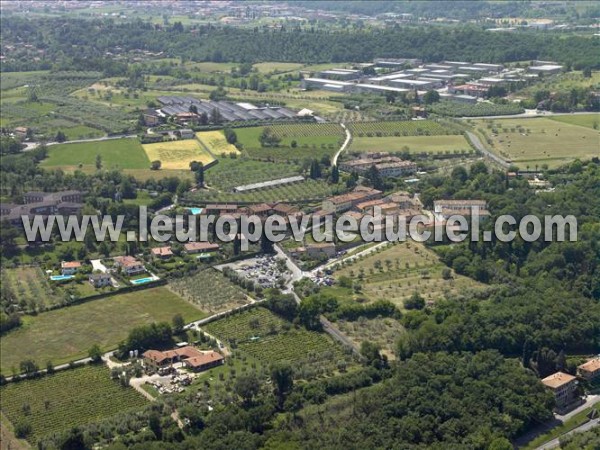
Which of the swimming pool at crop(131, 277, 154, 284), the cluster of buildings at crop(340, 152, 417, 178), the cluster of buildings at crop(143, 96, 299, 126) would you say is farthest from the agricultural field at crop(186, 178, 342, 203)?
the cluster of buildings at crop(143, 96, 299, 126)

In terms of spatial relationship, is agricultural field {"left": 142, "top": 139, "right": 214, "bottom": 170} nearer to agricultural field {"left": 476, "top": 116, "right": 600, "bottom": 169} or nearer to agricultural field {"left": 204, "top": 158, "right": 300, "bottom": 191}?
agricultural field {"left": 204, "top": 158, "right": 300, "bottom": 191}

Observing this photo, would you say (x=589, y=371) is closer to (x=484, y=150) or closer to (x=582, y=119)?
(x=484, y=150)

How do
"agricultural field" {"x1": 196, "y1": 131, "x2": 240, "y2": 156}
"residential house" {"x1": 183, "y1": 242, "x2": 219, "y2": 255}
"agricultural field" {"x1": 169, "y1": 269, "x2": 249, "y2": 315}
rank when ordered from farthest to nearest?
1. "agricultural field" {"x1": 196, "y1": 131, "x2": 240, "y2": 156}
2. "residential house" {"x1": 183, "y1": 242, "x2": 219, "y2": 255}
3. "agricultural field" {"x1": 169, "y1": 269, "x2": 249, "y2": 315}

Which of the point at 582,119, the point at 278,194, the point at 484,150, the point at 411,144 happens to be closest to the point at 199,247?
the point at 278,194

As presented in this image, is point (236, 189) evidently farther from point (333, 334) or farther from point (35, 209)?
point (333, 334)

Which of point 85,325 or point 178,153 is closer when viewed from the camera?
point 85,325

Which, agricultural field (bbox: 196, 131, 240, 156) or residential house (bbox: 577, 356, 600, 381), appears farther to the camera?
agricultural field (bbox: 196, 131, 240, 156)
